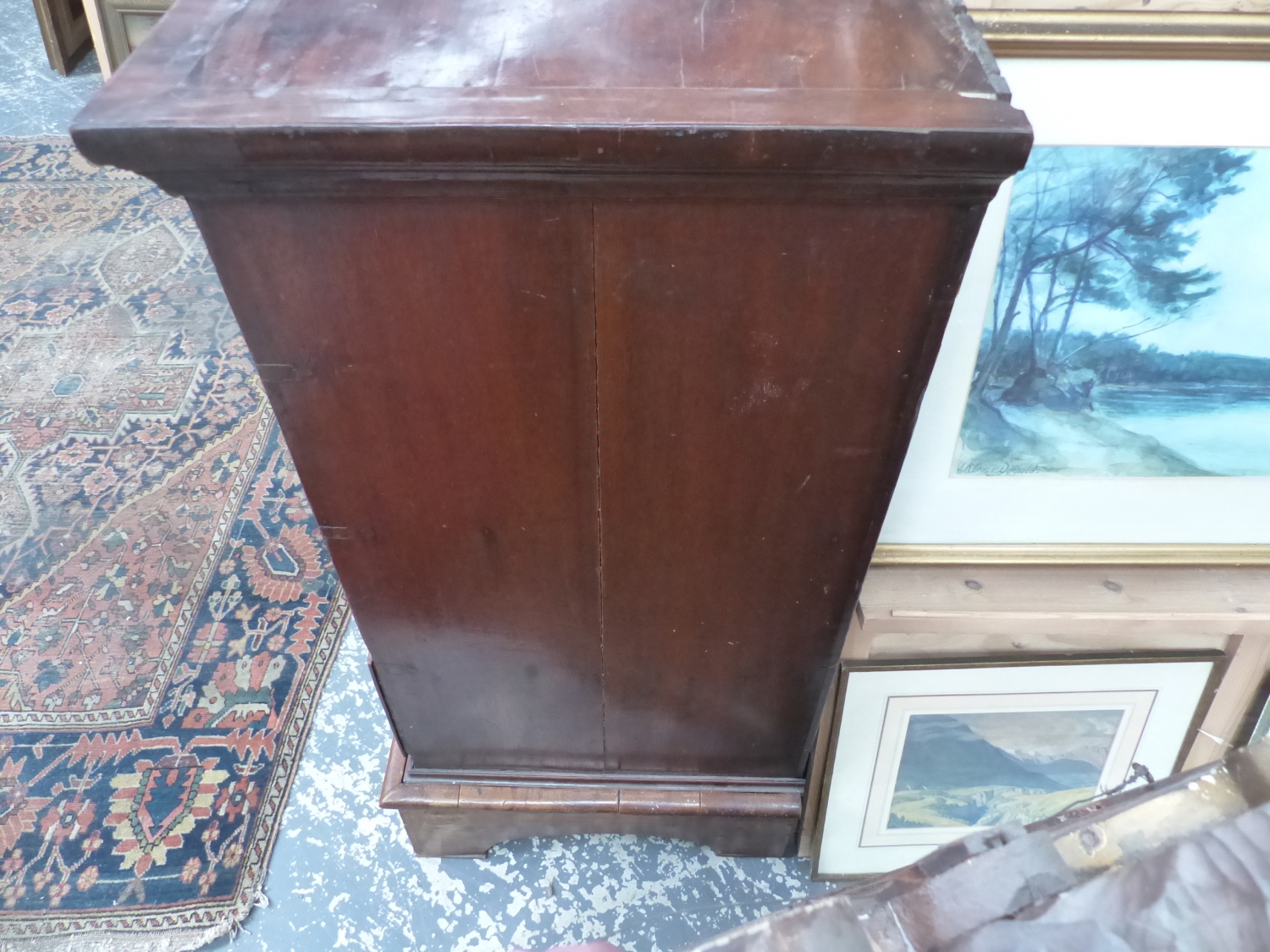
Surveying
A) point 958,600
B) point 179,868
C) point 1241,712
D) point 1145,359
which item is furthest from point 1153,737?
point 179,868

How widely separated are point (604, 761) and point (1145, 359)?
0.71 metres

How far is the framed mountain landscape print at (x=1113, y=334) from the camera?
0.69 meters

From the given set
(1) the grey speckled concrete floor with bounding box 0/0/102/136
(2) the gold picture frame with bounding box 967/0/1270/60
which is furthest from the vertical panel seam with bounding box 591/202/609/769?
(1) the grey speckled concrete floor with bounding box 0/0/102/136

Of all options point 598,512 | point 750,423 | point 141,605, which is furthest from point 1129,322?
point 141,605

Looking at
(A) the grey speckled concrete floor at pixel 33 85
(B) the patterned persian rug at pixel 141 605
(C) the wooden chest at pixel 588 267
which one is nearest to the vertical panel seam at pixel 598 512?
(C) the wooden chest at pixel 588 267

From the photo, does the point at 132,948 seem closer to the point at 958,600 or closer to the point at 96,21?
the point at 958,600

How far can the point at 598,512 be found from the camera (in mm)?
778

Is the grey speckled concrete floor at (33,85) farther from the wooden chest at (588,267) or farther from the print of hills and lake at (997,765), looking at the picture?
the print of hills and lake at (997,765)

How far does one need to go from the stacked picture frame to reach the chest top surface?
0.42 feet

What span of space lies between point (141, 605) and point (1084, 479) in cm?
146

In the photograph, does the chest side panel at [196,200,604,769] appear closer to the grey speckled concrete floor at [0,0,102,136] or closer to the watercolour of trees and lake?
the watercolour of trees and lake

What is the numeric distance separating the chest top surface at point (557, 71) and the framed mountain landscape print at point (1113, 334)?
152 mm

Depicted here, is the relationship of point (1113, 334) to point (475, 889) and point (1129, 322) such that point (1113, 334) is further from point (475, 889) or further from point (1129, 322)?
point (475, 889)

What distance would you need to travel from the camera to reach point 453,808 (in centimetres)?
112
